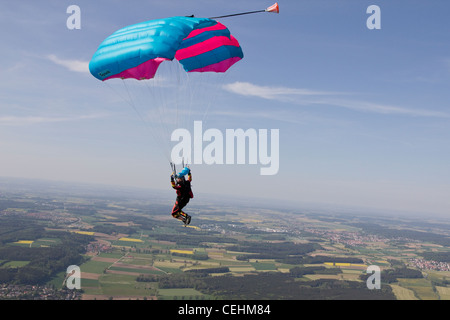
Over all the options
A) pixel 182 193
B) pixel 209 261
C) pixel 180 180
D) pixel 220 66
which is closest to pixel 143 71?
pixel 180 180

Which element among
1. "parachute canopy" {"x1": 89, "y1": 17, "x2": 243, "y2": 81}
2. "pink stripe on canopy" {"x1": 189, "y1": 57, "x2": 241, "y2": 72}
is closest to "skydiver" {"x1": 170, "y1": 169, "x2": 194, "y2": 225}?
"parachute canopy" {"x1": 89, "y1": 17, "x2": 243, "y2": 81}

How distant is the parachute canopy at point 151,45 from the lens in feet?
39.8

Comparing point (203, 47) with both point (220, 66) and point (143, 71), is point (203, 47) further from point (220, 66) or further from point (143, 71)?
point (143, 71)

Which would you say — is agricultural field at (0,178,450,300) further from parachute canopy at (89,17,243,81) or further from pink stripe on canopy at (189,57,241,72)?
parachute canopy at (89,17,243,81)

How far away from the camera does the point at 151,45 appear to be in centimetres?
1207

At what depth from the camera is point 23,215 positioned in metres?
122

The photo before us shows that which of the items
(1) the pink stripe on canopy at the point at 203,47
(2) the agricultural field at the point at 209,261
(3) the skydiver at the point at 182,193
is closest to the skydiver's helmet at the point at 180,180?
(3) the skydiver at the point at 182,193

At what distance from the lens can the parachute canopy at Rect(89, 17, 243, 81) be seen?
477 inches

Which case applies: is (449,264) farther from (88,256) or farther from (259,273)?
(88,256)

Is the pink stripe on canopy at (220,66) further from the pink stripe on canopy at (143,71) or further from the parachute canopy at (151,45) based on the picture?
the pink stripe on canopy at (143,71)
